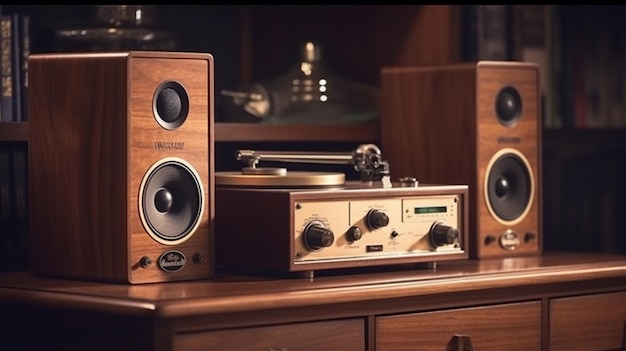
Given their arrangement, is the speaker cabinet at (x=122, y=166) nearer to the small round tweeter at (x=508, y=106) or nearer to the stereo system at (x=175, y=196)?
the stereo system at (x=175, y=196)

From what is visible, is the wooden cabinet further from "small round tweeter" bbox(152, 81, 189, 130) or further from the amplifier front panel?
"small round tweeter" bbox(152, 81, 189, 130)

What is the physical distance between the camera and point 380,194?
189cm

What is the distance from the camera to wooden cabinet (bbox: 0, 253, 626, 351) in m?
1.62

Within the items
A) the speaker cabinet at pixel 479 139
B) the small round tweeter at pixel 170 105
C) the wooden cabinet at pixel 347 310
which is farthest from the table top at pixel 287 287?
the small round tweeter at pixel 170 105

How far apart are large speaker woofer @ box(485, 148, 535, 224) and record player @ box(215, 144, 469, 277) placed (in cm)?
17

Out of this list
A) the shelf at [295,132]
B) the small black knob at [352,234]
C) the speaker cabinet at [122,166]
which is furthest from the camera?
the shelf at [295,132]

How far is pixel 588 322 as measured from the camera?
2.05 meters

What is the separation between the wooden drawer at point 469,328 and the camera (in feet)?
5.98

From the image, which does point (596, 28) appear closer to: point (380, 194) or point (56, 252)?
point (380, 194)

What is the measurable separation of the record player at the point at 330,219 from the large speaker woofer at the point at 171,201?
72mm

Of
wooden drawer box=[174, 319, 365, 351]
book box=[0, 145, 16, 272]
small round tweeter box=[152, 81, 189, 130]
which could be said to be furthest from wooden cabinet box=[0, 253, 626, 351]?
small round tweeter box=[152, 81, 189, 130]

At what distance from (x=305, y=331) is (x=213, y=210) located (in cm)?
24

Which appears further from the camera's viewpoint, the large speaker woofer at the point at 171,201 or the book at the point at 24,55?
the book at the point at 24,55

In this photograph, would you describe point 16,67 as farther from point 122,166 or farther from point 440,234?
point 440,234
